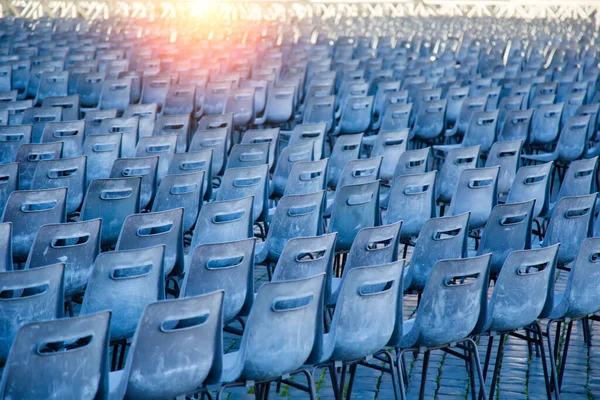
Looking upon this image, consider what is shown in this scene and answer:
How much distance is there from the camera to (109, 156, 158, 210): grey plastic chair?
23.8 ft

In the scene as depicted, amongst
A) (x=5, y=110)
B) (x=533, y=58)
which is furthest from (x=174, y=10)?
(x=5, y=110)

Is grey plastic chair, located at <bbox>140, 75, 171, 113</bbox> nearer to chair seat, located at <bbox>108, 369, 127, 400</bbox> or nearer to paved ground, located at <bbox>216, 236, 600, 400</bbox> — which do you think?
paved ground, located at <bbox>216, 236, 600, 400</bbox>

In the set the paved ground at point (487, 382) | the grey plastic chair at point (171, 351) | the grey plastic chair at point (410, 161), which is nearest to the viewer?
the grey plastic chair at point (171, 351)

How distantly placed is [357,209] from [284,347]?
2557 mm

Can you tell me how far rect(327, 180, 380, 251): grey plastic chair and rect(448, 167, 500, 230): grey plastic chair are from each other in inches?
29.7

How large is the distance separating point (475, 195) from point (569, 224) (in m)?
1.14

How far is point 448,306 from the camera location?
4750mm

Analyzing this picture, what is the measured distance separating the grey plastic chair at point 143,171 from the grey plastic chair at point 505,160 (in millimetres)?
2933

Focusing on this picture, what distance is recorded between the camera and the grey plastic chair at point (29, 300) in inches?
159

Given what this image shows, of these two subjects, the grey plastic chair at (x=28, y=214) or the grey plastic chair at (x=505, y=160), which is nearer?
the grey plastic chair at (x=28, y=214)

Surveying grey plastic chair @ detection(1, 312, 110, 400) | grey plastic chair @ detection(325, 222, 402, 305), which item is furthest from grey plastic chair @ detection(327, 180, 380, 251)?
grey plastic chair @ detection(1, 312, 110, 400)

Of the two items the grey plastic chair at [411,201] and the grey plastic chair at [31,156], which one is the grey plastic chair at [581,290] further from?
the grey plastic chair at [31,156]

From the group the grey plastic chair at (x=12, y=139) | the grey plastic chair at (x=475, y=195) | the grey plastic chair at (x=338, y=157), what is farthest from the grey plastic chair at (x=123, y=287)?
the grey plastic chair at (x=338, y=157)

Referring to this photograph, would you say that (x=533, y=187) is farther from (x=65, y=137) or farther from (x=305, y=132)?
(x=65, y=137)
